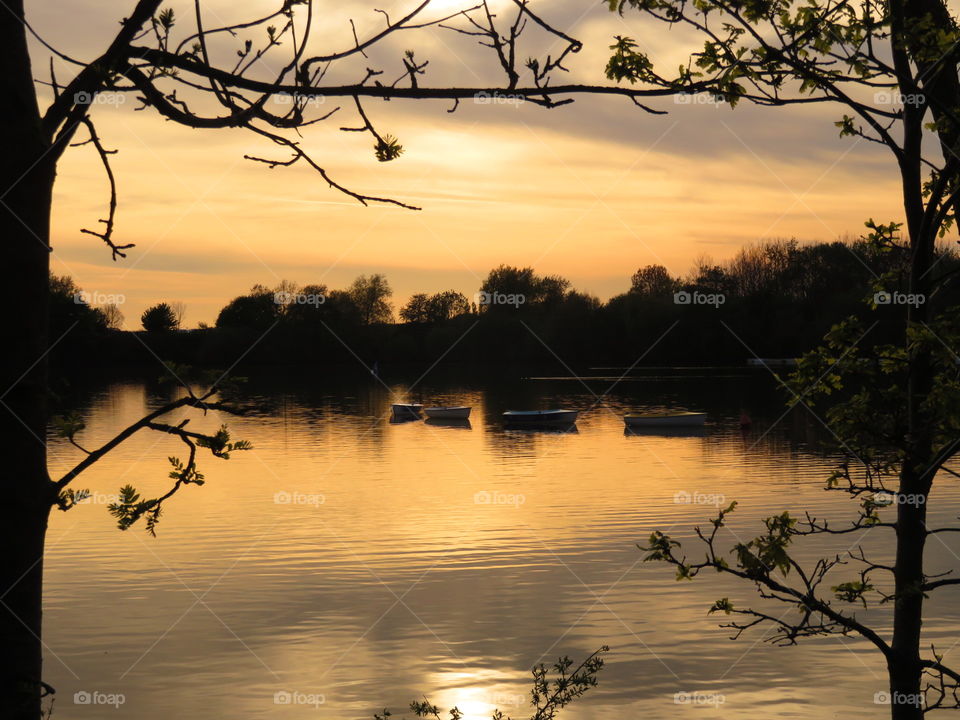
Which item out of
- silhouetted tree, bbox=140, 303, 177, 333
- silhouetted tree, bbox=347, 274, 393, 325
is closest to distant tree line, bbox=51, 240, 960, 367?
silhouetted tree, bbox=347, 274, 393, 325

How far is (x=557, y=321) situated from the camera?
12119 cm

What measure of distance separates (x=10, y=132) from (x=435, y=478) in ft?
131

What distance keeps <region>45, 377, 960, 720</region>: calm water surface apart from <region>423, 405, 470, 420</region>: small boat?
17403 mm

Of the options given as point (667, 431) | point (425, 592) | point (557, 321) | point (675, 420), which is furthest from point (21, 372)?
point (557, 321)

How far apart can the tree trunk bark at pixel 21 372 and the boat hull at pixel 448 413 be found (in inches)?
2504

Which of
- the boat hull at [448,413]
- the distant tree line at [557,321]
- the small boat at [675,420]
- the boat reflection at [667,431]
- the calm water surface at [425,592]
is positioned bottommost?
the calm water surface at [425,592]

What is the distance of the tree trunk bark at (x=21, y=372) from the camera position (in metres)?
3.50

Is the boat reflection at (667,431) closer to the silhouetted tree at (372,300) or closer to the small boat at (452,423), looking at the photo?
the small boat at (452,423)

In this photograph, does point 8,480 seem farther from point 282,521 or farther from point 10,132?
point 282,521

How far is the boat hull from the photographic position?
67.6 metres

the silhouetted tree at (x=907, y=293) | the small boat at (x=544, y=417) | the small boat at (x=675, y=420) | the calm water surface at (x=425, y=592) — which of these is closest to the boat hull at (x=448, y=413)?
the small boat at (x=544, y=417)

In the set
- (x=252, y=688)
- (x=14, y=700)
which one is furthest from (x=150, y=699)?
(x=14, y=700)

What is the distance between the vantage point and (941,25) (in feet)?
20.8

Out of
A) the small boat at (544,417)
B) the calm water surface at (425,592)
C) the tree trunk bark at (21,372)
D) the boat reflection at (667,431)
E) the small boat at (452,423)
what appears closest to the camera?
the tree trunk bark at (21,372)
